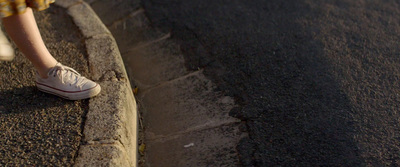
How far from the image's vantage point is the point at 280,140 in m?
2.48

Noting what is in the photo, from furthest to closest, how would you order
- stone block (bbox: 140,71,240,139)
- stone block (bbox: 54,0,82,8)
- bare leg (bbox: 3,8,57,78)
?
stone block (bbox: 54,0,82,8) < stone block (bbox: 140,71,240,139) < bare leg (bbox: 3,8,57,78)

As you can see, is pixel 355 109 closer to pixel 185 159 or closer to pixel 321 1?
pixel 185 159

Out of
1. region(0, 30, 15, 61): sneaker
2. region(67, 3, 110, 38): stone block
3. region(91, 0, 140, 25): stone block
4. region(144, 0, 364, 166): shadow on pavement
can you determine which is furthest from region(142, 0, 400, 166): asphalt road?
region(0, 30, 15, 61): sneaker

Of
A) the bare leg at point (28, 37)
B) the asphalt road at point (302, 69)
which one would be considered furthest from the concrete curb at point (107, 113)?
the asphalt road at point (302, 69)

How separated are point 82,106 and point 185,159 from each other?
688 millimetres

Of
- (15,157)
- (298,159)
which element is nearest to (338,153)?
(298,159)

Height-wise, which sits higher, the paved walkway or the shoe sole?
the shoe sole

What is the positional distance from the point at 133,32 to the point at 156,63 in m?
0.56

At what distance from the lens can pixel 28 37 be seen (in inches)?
92.8

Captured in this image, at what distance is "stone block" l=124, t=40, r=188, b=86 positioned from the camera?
3304 millimetres

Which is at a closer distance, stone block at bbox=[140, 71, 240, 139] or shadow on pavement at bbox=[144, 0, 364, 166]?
shadow on pavement at bbox=[144, 0, 364, 166]

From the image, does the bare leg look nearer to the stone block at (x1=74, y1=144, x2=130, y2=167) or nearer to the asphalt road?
the stone block at (x1=74, y1=144, x2=130, y2=167)

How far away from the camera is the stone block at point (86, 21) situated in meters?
3.27

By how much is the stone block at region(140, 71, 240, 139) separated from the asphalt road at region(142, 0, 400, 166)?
103mm
